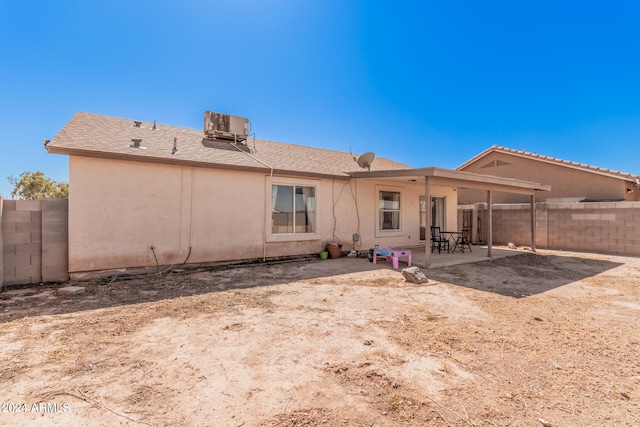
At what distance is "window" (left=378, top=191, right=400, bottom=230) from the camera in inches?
433

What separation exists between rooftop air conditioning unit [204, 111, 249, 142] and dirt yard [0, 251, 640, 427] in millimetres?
5727

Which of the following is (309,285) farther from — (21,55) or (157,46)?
(21,55)

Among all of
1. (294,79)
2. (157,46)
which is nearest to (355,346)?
(157,46)

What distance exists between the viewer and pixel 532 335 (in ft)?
12.1

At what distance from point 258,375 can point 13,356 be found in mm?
2667

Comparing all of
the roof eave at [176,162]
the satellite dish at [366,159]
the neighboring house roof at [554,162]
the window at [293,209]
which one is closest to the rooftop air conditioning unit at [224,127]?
the roof eave at [176,162]

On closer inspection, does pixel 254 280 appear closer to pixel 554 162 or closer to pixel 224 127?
pixel 224 127

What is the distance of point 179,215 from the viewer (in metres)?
7.28

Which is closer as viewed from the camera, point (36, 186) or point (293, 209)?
point (293, 209)

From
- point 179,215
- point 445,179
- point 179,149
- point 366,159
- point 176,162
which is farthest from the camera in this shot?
point 366,159

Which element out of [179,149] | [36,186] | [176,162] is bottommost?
[176,162]

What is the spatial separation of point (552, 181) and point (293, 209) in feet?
46.3

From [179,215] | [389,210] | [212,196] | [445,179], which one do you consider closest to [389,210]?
[389,210]

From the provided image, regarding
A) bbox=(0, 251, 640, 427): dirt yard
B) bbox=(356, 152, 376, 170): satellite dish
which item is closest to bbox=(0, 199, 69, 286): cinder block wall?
bbox=(0, 251, 640, 427): dirt yard
